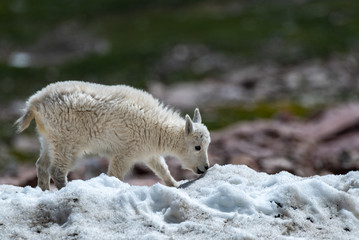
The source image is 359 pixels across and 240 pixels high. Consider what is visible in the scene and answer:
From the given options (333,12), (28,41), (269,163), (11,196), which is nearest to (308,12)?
(333,12)

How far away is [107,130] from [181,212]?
145 inches

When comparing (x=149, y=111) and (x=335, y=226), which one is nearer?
(x=335, y=226)

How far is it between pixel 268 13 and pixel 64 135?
56361 millimetres

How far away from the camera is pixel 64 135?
10.3 metres

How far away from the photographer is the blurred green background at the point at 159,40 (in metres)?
46.1

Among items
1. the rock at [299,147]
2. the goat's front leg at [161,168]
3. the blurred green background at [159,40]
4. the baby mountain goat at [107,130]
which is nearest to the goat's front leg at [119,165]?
the baby mountain goat at [107,130]

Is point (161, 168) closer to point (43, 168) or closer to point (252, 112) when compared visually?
point (43, 168)

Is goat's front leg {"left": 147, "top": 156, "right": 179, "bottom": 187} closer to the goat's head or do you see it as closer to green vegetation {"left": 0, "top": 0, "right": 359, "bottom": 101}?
the goat's head

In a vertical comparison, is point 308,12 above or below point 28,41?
above

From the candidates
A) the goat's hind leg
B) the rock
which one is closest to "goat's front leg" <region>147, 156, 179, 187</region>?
the goat's hind leg

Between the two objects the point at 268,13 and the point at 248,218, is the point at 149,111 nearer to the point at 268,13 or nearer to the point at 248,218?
the point at 248,218

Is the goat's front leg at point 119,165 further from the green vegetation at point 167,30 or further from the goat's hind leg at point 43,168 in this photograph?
the green vegetation at point 167,30

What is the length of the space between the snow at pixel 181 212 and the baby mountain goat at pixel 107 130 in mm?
2259

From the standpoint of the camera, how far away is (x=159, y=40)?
186 ft
